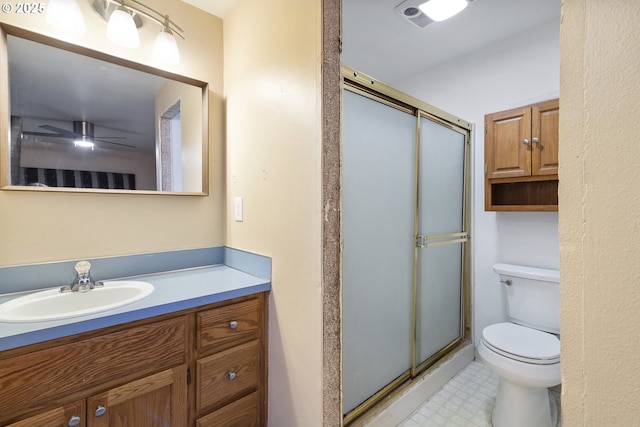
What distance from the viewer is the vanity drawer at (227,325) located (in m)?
1.10

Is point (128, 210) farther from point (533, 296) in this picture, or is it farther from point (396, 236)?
point (533, 296)

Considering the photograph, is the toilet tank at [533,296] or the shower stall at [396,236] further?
the toilet tank at [533,296]

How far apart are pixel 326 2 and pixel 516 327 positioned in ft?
6.30

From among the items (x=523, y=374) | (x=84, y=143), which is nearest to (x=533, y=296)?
(x=523, y=374)

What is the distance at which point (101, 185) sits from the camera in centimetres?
128

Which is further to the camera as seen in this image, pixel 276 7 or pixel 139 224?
pixel 139 224

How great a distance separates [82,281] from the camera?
1.13m

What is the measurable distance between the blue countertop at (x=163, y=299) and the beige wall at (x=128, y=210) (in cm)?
17

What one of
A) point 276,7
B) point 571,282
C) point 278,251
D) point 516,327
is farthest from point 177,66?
point 516,327

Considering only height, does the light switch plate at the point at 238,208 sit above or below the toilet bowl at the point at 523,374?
above

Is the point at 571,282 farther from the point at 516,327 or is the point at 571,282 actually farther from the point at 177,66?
the point at 177,66

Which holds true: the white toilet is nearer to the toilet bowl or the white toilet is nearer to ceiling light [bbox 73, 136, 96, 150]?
the toilet bowl

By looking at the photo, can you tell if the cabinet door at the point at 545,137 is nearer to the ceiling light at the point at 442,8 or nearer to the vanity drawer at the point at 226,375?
the ceiling light at the point at 442,8
